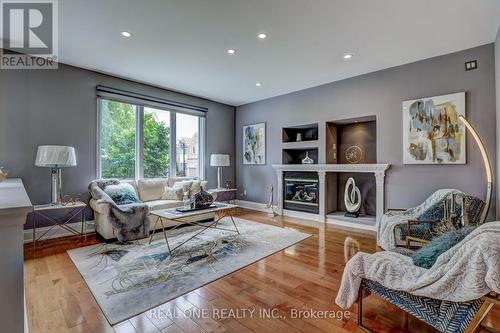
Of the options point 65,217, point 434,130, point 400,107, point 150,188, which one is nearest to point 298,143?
point 400,107

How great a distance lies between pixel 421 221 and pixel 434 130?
67.1 inches

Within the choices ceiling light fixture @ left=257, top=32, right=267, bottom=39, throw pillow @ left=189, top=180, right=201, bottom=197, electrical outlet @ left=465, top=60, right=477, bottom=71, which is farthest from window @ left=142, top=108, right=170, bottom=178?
electrical outlet @ left=465, top=60, right=477, bottom=71

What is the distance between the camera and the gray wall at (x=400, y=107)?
11.0 feet

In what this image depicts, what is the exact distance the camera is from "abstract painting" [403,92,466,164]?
3486mm

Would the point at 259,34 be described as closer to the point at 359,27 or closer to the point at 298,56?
the point at 298,56

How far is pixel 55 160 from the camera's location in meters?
3.36

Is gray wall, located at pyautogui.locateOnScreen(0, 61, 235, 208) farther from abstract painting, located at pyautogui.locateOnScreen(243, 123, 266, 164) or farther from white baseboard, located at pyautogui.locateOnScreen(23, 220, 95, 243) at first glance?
abstract painting, located at pyautogui.locateOnScreen(243, 123, 266, 164)

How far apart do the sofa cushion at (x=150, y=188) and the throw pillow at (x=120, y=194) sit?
449 millimetres

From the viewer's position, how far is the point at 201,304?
204 centimetres

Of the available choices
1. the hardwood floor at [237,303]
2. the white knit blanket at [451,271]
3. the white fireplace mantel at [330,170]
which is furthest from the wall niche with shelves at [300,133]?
the white knit blanket at [451,271]

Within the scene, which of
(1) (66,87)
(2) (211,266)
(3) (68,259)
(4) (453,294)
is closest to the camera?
(4) (453,294)

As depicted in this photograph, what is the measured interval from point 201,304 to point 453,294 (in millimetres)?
1776

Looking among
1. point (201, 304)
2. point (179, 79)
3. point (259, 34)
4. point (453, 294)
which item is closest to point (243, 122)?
point (179, 79)

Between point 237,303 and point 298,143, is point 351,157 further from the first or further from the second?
point 237,303
